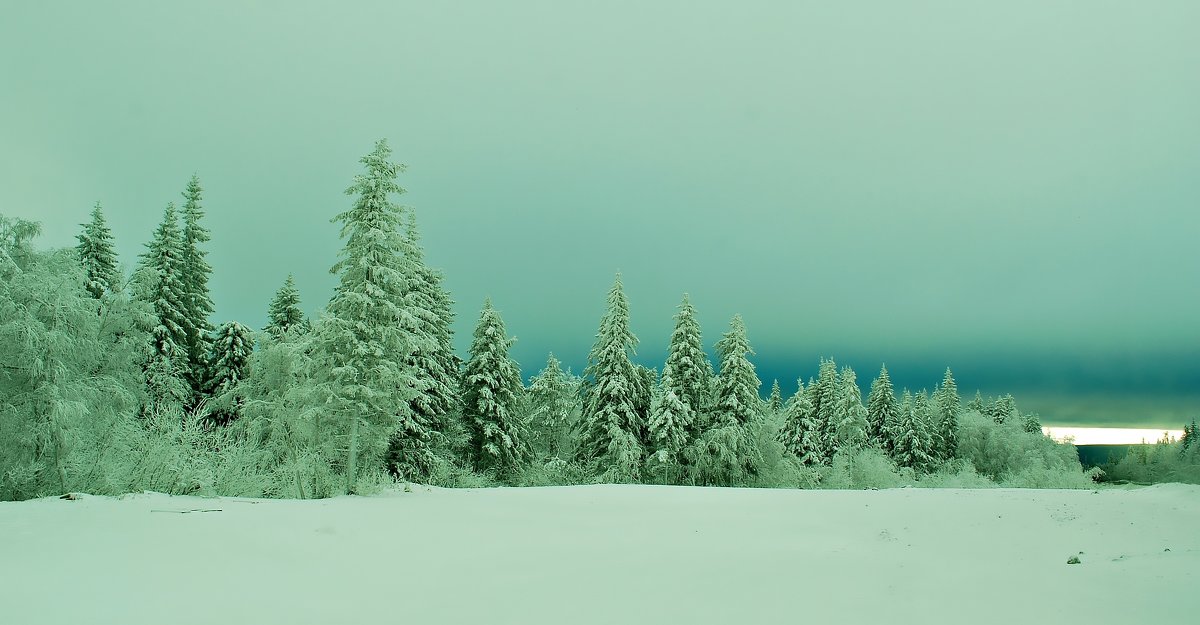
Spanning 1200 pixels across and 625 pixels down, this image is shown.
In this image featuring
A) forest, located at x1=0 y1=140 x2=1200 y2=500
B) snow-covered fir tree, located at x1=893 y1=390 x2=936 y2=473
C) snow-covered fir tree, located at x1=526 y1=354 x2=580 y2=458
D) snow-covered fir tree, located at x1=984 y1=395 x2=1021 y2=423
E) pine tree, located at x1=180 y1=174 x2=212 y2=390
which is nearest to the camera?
forest, located at x1=0 y1=140 x2=1200 y2=500

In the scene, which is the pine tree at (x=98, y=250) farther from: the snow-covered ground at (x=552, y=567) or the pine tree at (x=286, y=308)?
the snow-covered ground at (x=552, y=567)

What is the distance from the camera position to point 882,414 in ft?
188

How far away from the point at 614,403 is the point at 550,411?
13645 mm

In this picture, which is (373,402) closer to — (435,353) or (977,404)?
(435,353)

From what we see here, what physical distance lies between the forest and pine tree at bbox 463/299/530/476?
130mm

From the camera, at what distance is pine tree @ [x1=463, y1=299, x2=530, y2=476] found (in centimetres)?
3253

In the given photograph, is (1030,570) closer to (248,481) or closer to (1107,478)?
(248,481)

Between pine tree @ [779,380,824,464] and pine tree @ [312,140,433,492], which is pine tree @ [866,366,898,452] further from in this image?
pine tree @ [312,140,433,492]

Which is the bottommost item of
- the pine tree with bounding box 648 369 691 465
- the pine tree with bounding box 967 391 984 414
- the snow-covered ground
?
the snow-covered ground

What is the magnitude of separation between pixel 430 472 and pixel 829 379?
41.4 meters

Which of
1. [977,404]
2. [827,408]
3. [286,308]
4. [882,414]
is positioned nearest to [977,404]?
[977,404]

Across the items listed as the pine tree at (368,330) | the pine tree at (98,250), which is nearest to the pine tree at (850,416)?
the pine tree at (368,330)

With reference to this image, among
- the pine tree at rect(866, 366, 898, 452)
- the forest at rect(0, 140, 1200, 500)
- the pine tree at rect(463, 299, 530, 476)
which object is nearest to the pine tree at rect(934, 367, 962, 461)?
the forest at rect(0, 140, 1200, 500)

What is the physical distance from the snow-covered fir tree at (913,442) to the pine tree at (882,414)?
801 mm
